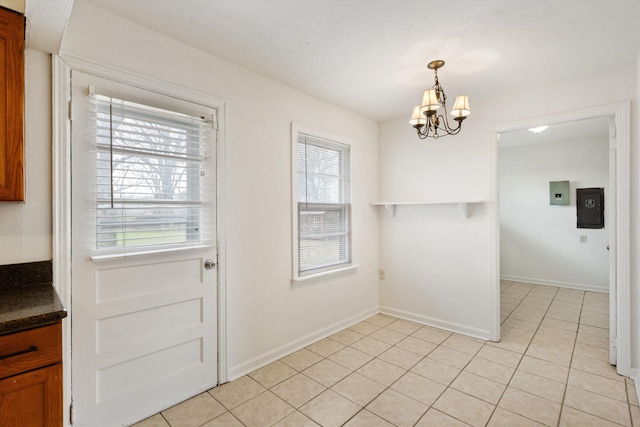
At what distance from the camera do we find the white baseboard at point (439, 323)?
126 inches

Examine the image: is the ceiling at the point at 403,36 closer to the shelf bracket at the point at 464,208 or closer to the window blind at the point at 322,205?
the window blind at the point at 322,205

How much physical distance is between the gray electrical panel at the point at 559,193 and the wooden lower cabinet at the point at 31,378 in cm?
649

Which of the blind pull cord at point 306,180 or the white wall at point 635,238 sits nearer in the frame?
the white wall at point 635,238

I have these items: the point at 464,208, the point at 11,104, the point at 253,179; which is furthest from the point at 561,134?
the point at 11,104

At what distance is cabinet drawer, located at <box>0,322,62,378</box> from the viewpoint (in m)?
1.11

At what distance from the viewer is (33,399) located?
1.17 m

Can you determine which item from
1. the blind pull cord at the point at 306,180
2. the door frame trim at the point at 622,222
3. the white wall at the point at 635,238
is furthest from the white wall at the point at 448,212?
the blind pull cord at the point at 306,180

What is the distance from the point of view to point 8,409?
1.12 m

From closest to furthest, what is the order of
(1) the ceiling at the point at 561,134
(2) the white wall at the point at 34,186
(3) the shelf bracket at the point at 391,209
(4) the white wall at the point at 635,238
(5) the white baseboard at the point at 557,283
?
(2) the white wall at the point at 34,186 → (4) the white wall at the point at 635,238 → (3) the shelf bracket at the point at 391,209 → (1) the ceiling at the point at 561,134 → (5) the white baseboard at the point at 557,283

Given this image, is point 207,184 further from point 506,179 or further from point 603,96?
point 506,179

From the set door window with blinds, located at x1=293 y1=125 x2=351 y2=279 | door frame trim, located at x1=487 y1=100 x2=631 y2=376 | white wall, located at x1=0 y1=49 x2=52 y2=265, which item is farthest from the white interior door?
door frame trim, located at x1=487 y1=100 x2=631 y2=376

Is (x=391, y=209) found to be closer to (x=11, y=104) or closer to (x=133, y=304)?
(x=133, y=304)

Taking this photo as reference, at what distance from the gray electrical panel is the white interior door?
18.4ft

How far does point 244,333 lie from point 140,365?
765 millimetres
